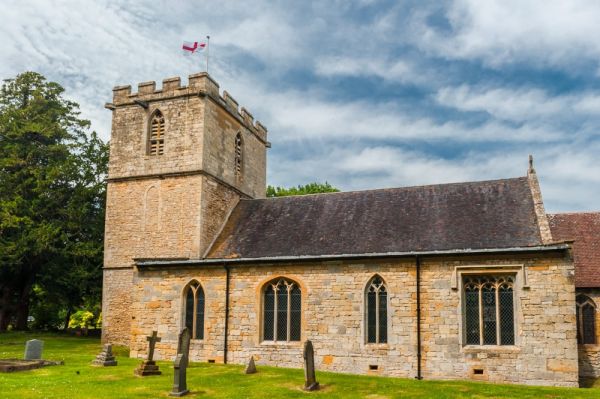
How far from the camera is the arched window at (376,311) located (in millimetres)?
18188

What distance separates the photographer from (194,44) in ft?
80.7

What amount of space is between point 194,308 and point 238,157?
9.11 m

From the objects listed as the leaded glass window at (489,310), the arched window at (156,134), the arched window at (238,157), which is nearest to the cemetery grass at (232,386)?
the leaded glass window at (489,310)

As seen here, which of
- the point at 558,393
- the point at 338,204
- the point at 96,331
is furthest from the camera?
the point at 96,331

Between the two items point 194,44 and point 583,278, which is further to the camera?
point 194,44

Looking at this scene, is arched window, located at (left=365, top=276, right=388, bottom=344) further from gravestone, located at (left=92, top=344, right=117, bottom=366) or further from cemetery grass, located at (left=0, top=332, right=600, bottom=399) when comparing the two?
gravestone, located at (left=92, top=344, right=117, bottom=366)

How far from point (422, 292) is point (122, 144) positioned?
1536cm

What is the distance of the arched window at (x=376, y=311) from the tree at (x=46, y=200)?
19.3m

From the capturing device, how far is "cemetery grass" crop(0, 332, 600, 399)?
14.1 m

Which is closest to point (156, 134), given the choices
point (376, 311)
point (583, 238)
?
point (376, 311)

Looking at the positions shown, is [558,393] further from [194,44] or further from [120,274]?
[194,44]

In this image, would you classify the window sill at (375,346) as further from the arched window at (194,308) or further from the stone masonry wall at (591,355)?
the stone masonry wall at (591,355)

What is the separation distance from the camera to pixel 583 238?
74.8ft

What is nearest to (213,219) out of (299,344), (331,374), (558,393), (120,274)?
(120,274)
